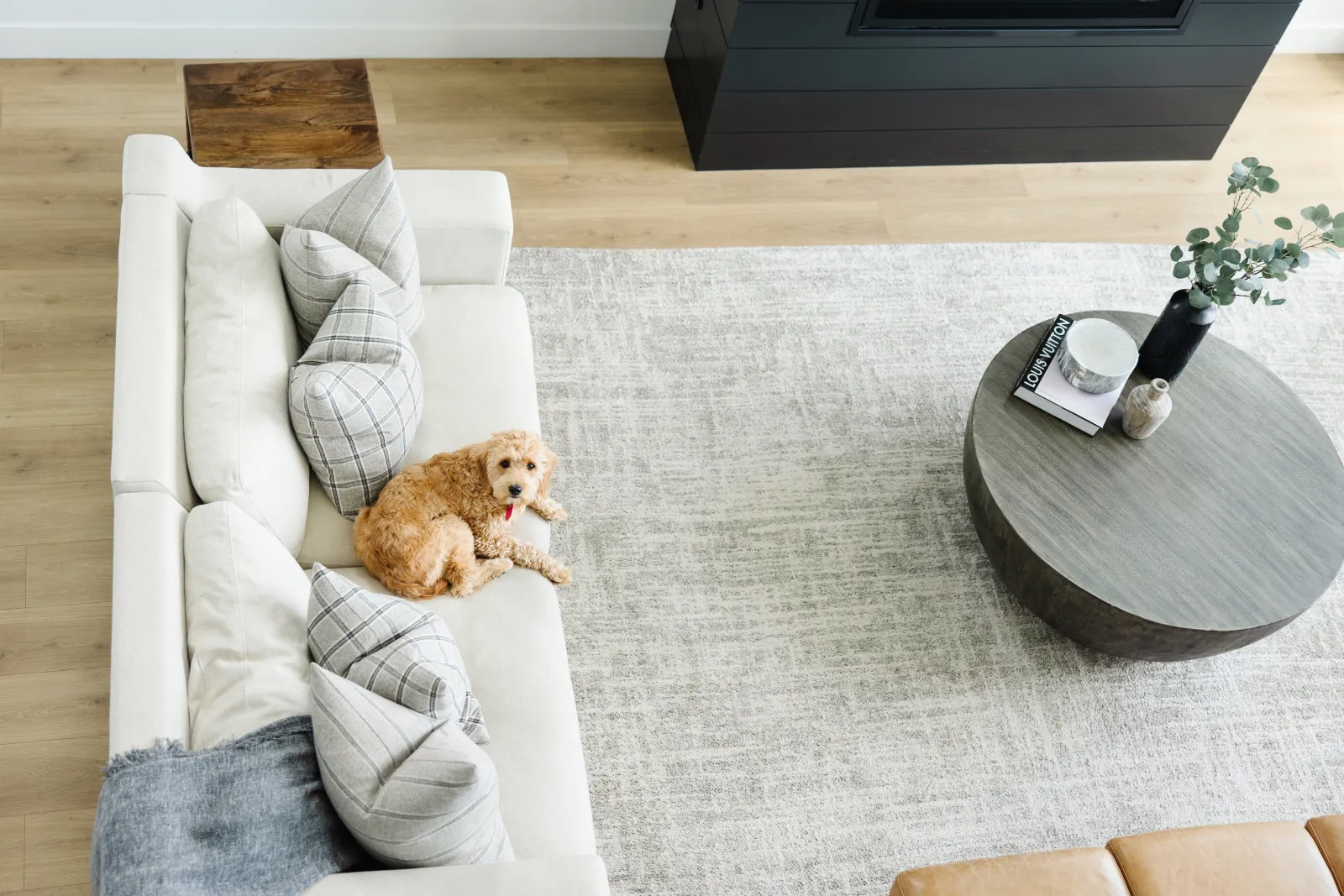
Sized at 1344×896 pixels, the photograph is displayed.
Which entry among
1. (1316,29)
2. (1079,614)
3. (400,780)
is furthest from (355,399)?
(1316,29)

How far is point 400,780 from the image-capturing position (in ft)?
5.00

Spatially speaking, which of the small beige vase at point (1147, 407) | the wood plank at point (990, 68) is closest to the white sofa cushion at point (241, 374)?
the wood plank at point (990, 68)

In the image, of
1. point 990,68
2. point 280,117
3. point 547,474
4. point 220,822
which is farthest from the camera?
point 990,68

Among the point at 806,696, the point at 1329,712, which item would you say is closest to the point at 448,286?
the point at 806,696

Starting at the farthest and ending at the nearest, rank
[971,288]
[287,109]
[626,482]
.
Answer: [971,288], [626,482], [287,109]

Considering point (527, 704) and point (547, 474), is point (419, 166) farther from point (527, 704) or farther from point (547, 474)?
point (527, 704)

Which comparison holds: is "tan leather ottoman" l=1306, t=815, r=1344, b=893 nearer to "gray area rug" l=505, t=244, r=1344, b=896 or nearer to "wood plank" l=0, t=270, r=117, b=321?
"gray area rug" l=505, t=244, r=1344, b=896

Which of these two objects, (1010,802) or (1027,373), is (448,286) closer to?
(1027,373)

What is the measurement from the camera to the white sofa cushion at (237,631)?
5.42ft

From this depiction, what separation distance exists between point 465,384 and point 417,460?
0.20 m

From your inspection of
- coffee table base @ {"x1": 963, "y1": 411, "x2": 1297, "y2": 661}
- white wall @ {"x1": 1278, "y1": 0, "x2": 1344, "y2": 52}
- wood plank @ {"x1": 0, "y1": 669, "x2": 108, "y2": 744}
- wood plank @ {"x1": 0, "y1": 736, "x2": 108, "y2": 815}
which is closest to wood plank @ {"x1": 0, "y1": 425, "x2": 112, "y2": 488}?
wood plank @ {"x1": 0, "y1": 669, "x2": 108, "y2": 744}

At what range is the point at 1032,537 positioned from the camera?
240 cm

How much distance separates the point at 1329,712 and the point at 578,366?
6.29 ft

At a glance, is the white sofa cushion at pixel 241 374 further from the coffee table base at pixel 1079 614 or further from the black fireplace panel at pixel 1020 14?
the black fireplace panel at pixel 1020 14
